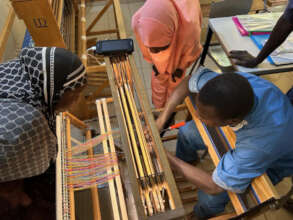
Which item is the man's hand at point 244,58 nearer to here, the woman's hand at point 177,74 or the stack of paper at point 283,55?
the stack of paper at point 283,55

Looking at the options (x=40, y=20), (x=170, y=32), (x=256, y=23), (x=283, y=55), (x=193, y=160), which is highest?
(x=40, y=20)

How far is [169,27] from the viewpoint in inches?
57.8

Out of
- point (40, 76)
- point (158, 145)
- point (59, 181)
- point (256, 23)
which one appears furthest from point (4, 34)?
point (256, 23)

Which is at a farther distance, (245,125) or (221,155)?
(221,155)

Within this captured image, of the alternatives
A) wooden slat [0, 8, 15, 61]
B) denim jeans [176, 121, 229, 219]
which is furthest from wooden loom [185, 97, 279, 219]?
wooden slat [0, 8, 15, 61]

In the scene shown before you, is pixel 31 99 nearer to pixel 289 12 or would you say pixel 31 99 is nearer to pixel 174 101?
pixel 174 101

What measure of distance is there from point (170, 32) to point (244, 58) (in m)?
0.85

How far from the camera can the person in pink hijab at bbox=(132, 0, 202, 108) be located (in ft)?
4.69

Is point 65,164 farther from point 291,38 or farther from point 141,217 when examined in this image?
point 291,38

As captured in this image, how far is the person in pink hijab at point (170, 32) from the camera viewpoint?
56.3 inches

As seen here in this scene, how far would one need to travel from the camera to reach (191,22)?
5.00ft

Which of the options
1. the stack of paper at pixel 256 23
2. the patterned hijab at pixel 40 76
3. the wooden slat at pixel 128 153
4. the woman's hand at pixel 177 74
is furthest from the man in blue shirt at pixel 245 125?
the stack of paper at pixel 256 23

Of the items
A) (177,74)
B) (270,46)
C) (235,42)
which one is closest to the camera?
(270,46)

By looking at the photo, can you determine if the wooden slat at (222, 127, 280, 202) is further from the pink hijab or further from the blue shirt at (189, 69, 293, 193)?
the pink hijab
